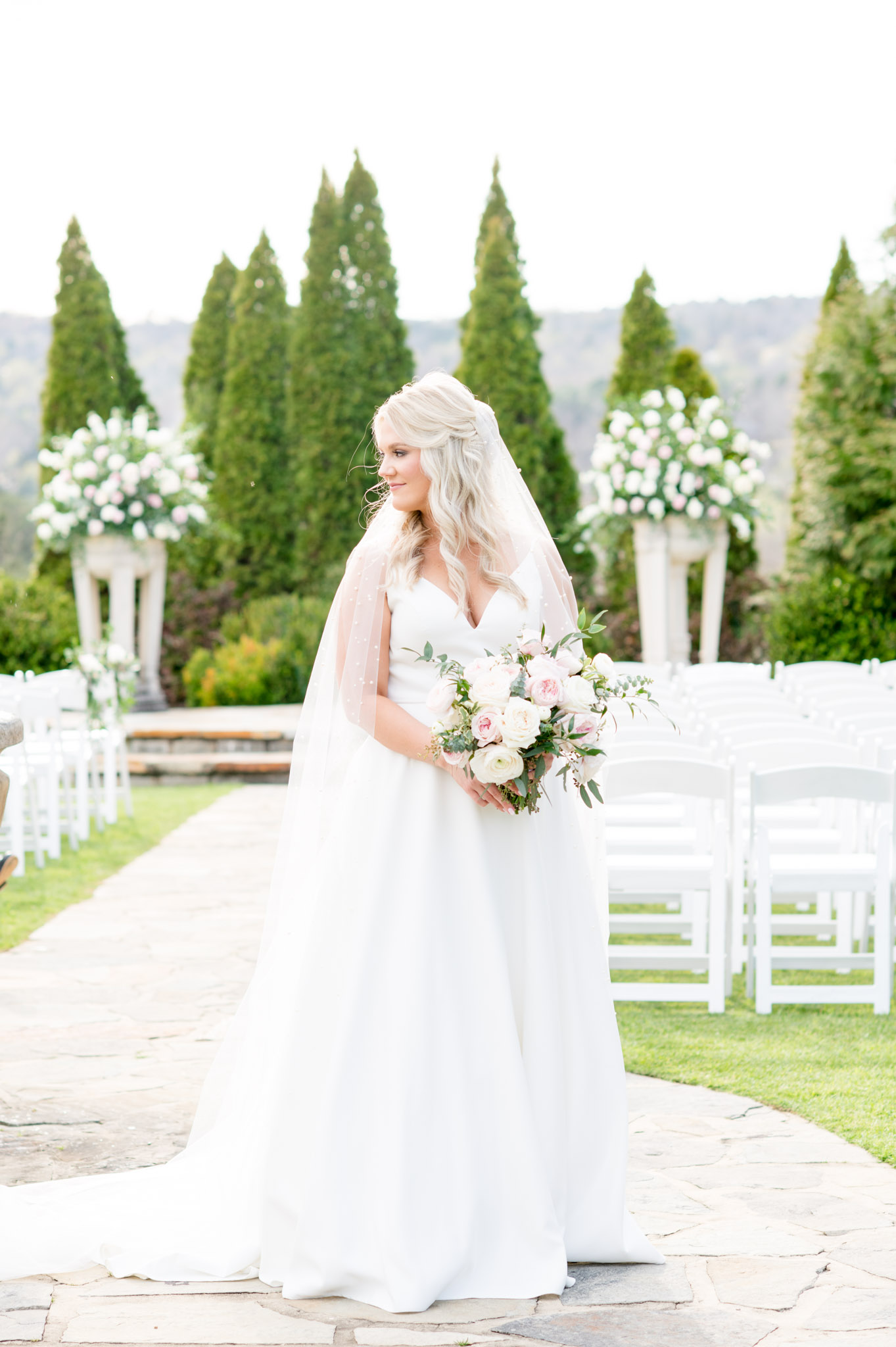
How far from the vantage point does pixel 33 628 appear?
15305 millimetres

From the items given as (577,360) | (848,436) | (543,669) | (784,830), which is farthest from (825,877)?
(577,360)

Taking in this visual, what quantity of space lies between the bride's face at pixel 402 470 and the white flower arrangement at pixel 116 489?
12060 mm

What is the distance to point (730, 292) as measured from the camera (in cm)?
4175

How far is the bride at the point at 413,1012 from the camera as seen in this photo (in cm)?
293

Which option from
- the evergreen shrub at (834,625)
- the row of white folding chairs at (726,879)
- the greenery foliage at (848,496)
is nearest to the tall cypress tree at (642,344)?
the greenery foliage at (848,496)

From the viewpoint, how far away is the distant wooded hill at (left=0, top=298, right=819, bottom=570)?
1598 inches

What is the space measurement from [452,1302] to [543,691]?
1309 mm

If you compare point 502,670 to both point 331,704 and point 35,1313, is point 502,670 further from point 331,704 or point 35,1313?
point 35,1313

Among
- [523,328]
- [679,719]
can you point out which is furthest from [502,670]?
[523,328]

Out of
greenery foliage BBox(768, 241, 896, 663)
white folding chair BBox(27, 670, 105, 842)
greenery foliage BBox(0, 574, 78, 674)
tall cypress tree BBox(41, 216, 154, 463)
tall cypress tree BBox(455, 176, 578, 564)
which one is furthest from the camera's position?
tall cypress tree BBox(41, 216, 154, 463)

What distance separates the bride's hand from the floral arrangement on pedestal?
7307 mm

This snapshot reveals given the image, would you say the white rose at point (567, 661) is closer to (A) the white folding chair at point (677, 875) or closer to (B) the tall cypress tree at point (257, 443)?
(A) the white folding chair at point (677, 875)

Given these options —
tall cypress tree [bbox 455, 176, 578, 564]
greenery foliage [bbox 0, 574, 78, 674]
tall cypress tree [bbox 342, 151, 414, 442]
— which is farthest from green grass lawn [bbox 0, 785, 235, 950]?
tall cypress tree [bbox 342, 151, 414, 442]

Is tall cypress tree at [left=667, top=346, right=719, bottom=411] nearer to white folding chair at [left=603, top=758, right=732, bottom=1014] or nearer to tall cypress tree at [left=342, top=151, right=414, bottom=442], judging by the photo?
tall cypress tree at [left=342, top=151, right=414, bottom=442]
